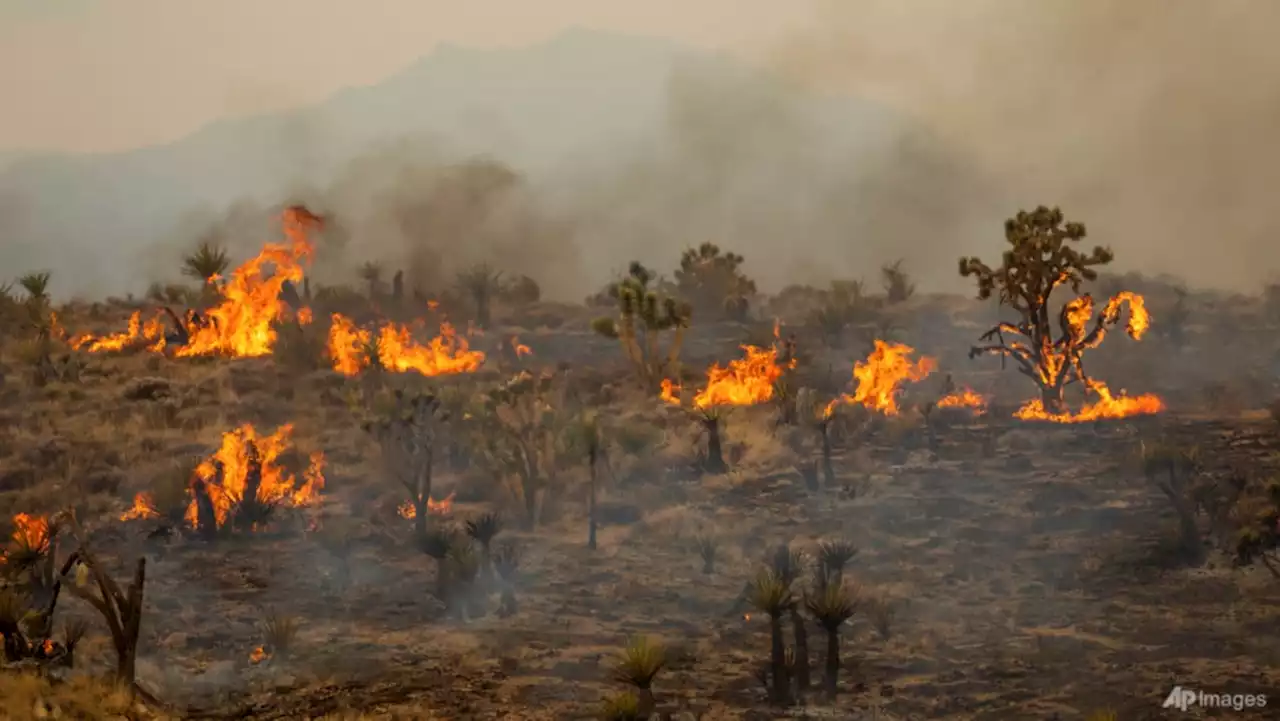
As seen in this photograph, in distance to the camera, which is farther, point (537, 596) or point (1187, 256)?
point (1187, 256)

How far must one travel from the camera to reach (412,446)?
729 inches

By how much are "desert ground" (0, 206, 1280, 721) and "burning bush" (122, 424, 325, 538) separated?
4.0 inches

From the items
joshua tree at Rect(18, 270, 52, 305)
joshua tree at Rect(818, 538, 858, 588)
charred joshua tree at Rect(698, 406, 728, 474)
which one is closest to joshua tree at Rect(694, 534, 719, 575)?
joshua tree at Rect(818, 538, 858, 588)

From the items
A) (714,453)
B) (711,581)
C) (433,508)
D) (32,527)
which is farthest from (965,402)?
(32,527)

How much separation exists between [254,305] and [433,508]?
53.3 ft

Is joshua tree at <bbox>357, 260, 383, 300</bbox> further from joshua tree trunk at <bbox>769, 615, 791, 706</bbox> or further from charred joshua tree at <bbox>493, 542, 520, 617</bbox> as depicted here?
joshua tree trunk at <bbox>769, 615, 791, 706</bbox>

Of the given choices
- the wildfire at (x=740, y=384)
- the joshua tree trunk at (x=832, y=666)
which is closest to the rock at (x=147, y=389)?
the wildfire at (x=740, y=384)

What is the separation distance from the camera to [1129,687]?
1001 cm

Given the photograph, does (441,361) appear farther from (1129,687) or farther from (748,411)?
(1129,687)

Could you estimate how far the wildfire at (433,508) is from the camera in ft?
59.9

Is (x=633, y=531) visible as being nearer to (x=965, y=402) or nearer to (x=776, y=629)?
(x=776, y=629)

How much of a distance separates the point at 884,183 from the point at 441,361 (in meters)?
60.8

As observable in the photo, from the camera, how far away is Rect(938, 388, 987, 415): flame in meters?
23.0

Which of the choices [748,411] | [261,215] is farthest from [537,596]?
[261,215]
